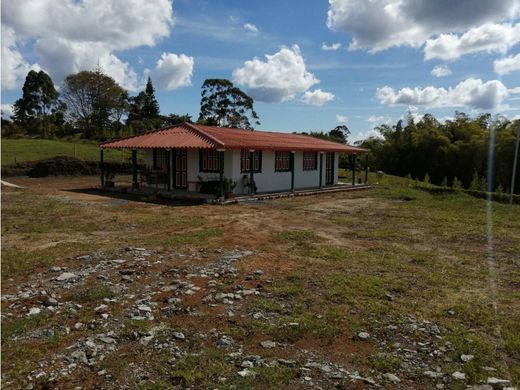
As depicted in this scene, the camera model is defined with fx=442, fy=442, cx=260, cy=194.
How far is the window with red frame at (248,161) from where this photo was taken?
18.9 metres

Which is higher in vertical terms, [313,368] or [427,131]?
[427,131]

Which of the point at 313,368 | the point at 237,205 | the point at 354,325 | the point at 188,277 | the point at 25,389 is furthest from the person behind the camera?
the point at 237,205

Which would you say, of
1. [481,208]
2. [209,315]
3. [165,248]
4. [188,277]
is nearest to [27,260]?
[165,248]

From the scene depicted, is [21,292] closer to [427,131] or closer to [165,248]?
[165,248]

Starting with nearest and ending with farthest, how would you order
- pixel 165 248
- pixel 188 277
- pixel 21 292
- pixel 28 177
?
1. pixel 21 292
2. pixel 188 277
3. pixel 165 248
4. pixel 28 177

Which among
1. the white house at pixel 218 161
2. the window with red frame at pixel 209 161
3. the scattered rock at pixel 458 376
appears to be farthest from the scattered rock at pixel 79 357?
the window with red frame at pixel 209 161

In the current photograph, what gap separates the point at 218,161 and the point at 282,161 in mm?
3820

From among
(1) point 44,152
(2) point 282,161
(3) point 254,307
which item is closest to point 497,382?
(3) point 254,307

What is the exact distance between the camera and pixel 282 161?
21156 millimetres

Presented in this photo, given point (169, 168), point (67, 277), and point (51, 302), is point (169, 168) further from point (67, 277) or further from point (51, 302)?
point (51, 302)

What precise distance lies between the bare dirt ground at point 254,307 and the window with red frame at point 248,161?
832cm

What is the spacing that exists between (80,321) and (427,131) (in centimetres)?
3321

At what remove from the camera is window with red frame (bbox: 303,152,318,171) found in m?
22.8

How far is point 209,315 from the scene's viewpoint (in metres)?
5.19
